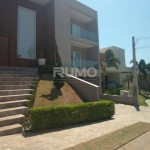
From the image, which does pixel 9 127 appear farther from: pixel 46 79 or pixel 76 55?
pixel 76 55

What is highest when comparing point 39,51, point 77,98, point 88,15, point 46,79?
point 88,15

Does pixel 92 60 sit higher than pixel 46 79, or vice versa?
pixel 92 60

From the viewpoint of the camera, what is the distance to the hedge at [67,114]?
528cm

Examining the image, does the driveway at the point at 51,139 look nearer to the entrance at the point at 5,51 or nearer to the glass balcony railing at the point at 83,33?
the entrance at the point at 5,51

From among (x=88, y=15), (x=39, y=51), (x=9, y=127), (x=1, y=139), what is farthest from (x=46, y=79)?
(x=88, y=15)

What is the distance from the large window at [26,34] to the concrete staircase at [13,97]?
306 centimetres

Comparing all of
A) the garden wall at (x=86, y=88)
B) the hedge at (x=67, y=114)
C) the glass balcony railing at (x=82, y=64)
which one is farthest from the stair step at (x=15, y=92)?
the glass balcony railing at (x=82, y=64)

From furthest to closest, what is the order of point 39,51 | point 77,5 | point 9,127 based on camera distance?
point 77,5
point 39,51
point 9,127

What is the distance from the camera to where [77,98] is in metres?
9.31

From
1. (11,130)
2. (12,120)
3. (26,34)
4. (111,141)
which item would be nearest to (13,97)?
(12,120)

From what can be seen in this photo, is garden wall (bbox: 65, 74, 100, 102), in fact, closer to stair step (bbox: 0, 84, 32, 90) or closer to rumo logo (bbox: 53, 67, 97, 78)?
rumo logo (bbox: 53, 67, 97, 78)

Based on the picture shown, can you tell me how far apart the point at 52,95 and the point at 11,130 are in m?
3.74

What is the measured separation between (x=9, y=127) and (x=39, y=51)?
964cm

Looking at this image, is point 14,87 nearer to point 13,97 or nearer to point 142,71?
point 13,97
